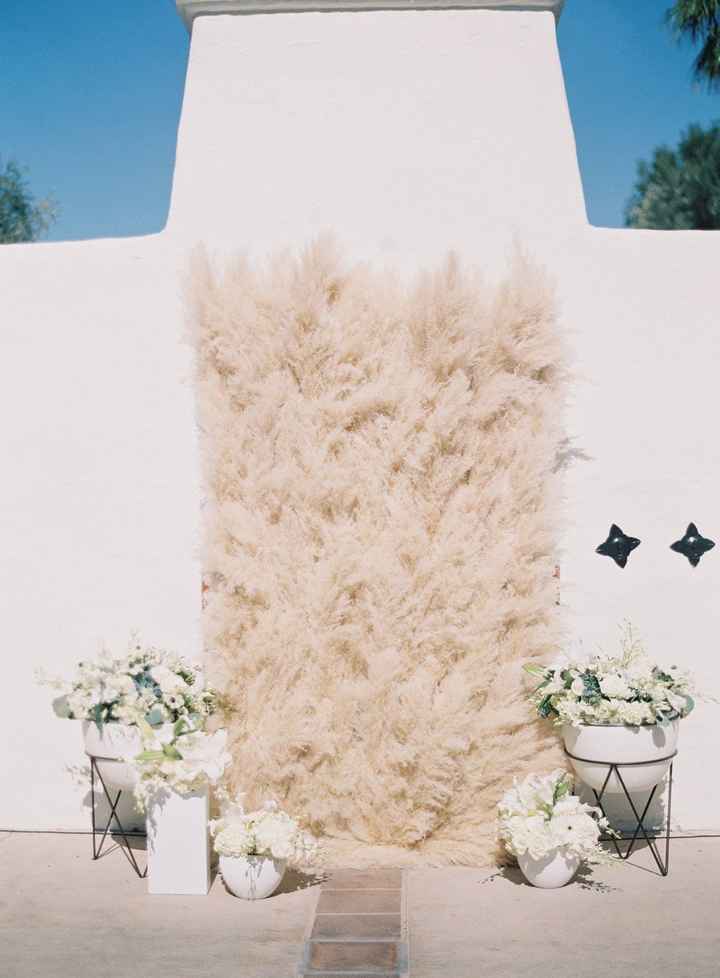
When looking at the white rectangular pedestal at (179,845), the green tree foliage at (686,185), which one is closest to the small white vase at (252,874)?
the white rectangular pedestal at (179,845)

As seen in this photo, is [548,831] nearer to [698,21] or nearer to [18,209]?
[698,21]

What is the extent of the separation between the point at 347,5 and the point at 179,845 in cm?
382

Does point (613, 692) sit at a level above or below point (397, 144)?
below

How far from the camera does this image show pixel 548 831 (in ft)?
13.1

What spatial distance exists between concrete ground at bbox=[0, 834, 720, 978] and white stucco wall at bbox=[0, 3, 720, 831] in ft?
2.23

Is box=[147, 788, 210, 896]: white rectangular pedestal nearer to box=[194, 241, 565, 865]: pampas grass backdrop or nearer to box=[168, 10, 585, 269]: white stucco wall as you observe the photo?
box=[194, 241, 565, 865]: pampas grass backdrop

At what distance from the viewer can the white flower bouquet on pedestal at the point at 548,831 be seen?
3967mm

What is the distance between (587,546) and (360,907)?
1.90 metres

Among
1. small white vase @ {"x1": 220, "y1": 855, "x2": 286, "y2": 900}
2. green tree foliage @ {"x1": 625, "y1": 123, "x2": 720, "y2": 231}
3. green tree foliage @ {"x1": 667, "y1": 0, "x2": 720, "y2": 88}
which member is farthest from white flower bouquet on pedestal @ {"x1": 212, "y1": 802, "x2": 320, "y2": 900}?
green tree foliage @ {"x1": 625, "y1": 123, "x2": 720, "y2": 231}

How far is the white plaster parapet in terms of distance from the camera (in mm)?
4566

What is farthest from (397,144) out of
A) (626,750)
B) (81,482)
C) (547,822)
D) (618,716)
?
(547,822)

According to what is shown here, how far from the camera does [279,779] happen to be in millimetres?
4312

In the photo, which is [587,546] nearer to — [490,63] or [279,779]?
[279,779]

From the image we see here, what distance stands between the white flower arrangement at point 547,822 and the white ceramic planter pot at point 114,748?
1573 mm
